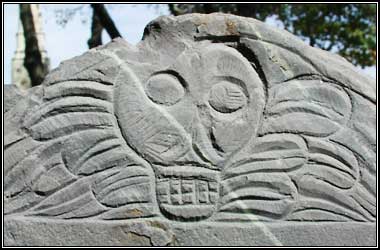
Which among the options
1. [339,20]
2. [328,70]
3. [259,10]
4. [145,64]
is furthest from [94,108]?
[339,20]

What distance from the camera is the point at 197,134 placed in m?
2.88

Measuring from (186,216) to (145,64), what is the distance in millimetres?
608

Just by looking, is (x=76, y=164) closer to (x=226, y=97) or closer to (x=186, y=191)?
(x=186, y=191)

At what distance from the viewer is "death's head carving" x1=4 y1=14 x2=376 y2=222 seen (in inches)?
113

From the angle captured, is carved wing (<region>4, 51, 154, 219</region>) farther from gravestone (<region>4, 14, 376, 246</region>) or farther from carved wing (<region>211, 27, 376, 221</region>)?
carved wing (<region>211, 27, 376, 221</region>)

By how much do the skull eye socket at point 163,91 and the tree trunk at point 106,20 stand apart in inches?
242

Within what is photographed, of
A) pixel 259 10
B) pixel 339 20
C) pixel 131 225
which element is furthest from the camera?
pixel 339 20

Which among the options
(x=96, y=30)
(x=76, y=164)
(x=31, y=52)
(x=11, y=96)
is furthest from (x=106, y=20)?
(x=76, y=164)

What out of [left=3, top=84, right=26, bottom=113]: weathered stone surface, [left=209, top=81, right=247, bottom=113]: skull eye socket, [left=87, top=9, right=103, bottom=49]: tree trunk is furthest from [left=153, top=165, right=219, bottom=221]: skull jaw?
[left=87, top=9, right=103, bottom=49]: tree trunk

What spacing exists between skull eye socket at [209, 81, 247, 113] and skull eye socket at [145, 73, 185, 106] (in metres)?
0.13

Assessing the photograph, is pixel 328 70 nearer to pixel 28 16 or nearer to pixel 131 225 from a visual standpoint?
pixel 131 225

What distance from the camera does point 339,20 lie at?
12.8 metres

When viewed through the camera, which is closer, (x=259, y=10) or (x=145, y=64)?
(x=145, y=64)

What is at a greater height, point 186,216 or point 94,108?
point 94,108
